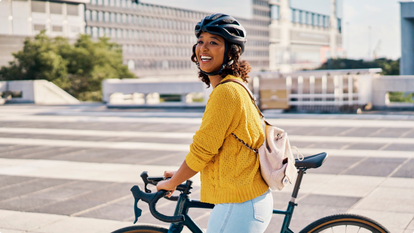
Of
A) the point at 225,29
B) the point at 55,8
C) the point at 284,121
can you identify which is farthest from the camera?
the point at 55,8

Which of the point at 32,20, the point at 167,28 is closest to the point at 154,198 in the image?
the point at 32,20

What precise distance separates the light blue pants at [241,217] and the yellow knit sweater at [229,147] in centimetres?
3

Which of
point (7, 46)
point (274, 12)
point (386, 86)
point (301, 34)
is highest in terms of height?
point (274, 12)

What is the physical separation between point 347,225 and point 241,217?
2.06ft

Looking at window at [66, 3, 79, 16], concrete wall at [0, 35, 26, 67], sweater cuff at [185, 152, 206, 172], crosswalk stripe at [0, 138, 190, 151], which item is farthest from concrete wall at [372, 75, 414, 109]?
window at [66, 3, 79, 16]

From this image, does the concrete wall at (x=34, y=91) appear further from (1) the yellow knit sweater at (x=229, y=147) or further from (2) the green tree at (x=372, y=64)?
(2) the green tree at (x=372, y=64)

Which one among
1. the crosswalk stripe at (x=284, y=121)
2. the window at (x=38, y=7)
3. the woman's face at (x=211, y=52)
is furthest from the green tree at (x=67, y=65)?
the woman's face at (x=211, y=52)

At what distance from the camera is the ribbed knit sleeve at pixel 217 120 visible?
86.4 inches

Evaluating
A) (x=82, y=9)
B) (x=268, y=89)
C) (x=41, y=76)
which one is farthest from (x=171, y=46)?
(x=268, y=89)

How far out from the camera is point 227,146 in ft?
7.38

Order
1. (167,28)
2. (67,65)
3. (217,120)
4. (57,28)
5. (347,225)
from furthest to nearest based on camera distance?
(167,28) < (57,28) < (67,65) < (347,225) < (217,120)

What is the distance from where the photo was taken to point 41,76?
141 ft

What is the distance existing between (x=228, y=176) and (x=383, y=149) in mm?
7705

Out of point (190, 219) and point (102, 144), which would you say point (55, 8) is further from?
point (190, 219)
